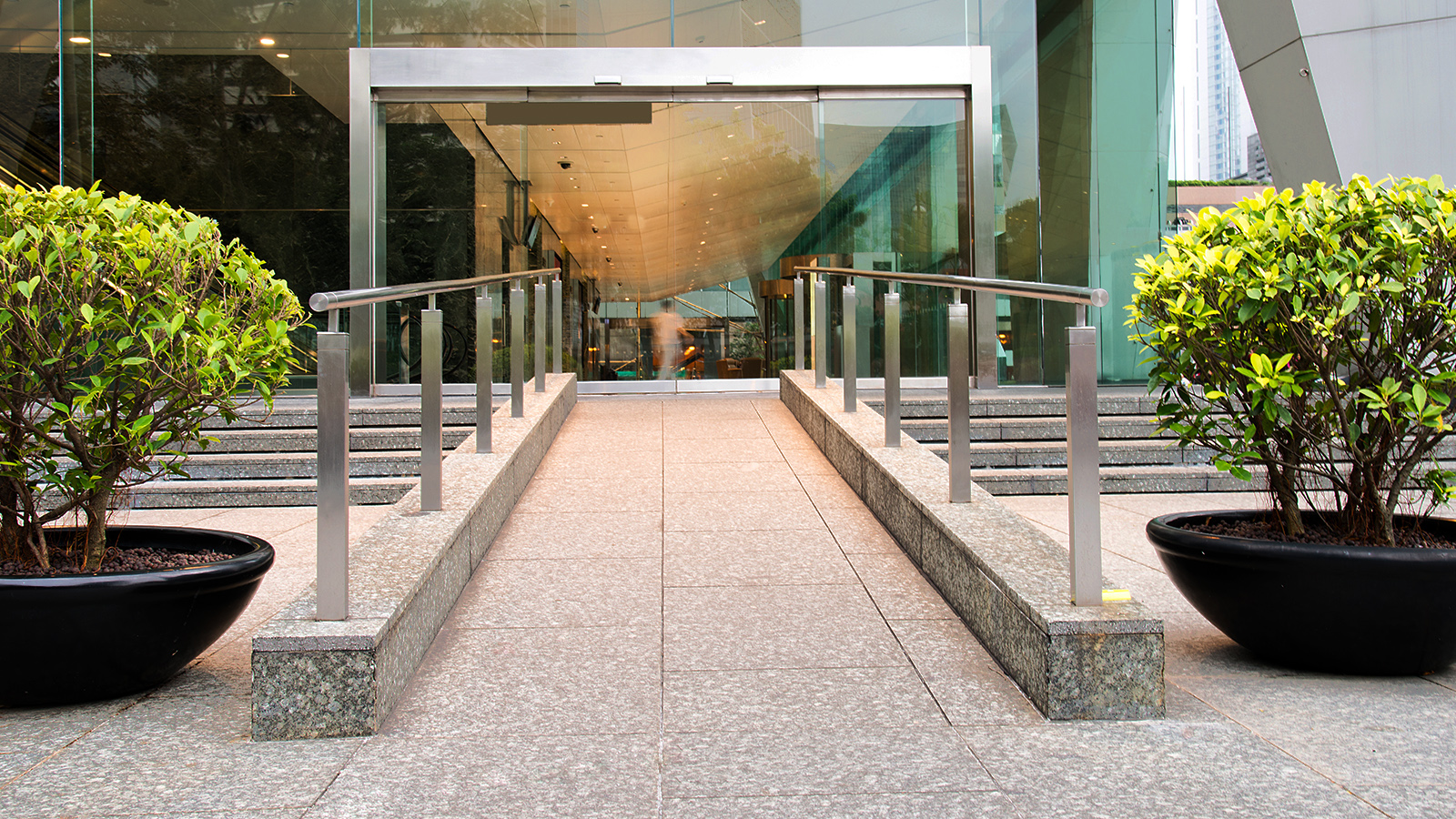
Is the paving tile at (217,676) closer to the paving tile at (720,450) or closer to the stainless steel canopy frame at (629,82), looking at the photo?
the paving tile at (720,450)

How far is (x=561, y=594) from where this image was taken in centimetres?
361

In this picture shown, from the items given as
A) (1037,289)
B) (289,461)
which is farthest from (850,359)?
(289,461)

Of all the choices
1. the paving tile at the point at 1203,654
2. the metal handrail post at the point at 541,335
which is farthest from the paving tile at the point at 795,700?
the metal handrail post at the point at 541,335

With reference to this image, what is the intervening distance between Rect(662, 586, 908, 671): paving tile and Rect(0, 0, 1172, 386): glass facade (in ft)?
20.9

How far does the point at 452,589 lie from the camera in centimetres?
343

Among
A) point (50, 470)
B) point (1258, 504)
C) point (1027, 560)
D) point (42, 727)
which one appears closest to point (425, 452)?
point (50, 470)

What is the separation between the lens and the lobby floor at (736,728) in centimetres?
214

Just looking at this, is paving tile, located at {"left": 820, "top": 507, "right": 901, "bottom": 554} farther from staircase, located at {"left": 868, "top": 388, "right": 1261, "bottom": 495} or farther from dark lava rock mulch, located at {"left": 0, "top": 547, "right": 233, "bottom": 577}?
dark lava rock mulch, located at {"left": 0, "top": 547, "right": 233, "bottom": 577}

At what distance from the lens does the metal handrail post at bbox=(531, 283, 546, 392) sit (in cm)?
708

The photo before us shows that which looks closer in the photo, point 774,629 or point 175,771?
point 175,771

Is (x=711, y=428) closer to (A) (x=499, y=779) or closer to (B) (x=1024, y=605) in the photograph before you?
(B) (x=1024, y=605)

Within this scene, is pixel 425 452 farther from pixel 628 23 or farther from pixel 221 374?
pixel 628 23

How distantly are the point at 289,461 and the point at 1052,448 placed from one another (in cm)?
482

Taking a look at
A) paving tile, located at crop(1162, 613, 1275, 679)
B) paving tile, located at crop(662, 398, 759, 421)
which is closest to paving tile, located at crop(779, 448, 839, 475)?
paving tile, located at crop(662, 398, 759, 421)
